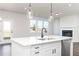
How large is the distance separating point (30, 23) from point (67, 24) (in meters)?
0.75

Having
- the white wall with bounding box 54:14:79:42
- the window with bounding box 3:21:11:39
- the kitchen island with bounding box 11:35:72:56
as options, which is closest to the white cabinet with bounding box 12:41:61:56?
the kitchen island with bounding box 11:35:72:56

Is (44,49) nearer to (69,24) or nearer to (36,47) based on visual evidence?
(36,47)

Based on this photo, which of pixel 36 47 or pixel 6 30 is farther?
pixel 6 30

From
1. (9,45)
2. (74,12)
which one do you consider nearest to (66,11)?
(74,12)

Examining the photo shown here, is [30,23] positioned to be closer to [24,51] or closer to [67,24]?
[24,51]

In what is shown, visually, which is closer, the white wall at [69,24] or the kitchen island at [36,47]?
the kitchen island at [36,47]

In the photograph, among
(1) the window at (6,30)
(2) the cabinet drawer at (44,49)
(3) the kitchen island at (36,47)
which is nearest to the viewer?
Answer: (3) the kitchen island at (36,47)

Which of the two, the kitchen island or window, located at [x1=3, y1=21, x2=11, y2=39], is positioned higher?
window, located at [x1=3, y1=21, x2=11, y2=39]

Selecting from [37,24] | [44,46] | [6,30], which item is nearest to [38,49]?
[44,46]

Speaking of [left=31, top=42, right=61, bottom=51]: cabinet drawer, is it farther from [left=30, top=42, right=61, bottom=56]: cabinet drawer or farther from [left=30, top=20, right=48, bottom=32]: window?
[left=30, top=20, right=48, bottom=32]: window

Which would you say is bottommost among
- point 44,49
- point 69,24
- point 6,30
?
point 44,49

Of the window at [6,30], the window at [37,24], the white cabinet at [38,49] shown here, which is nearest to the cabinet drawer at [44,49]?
the white cabinet at [38,49]

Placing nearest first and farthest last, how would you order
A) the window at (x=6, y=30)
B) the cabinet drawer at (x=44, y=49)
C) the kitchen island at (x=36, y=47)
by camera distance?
the kitchen island at (x=36, y=47) → the cabinet drawer at (x=44, y=49) → the window at (x=6, y=30)

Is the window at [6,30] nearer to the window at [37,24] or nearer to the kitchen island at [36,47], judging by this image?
the kitchen island at [36,47]
